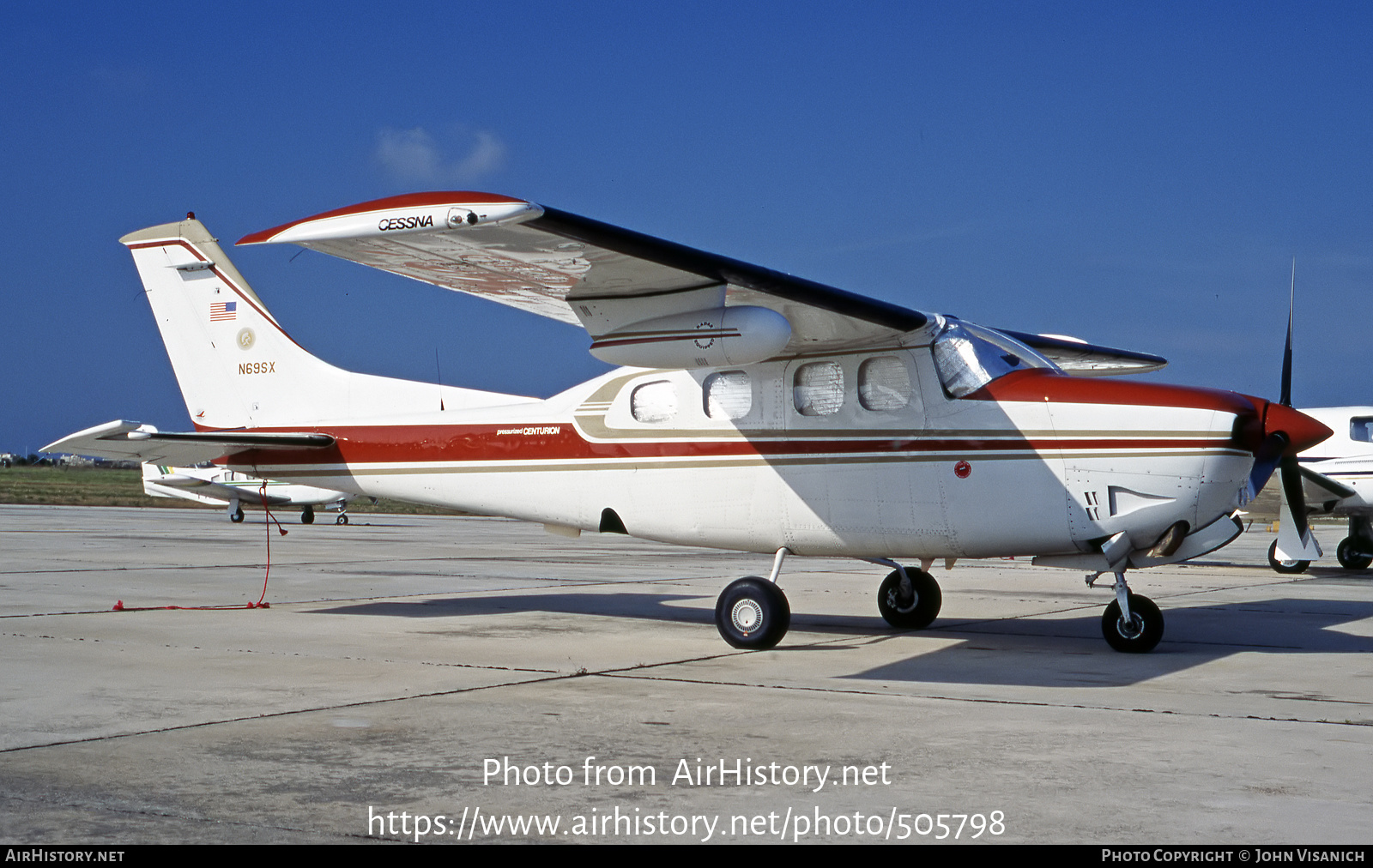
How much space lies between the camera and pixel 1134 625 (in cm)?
934

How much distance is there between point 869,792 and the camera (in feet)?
15.8

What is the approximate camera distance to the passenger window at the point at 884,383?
934 cm

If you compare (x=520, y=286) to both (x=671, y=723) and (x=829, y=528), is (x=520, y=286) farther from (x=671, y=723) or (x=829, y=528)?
(x=671, y=723)

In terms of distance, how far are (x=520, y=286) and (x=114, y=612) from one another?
5344mm

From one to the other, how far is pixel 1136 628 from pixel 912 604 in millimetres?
2125

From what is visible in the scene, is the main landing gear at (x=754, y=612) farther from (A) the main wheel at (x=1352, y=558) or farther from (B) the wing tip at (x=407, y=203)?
(A) the main wheel at (x=1352, y=558)

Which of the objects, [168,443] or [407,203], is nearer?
[407,203]

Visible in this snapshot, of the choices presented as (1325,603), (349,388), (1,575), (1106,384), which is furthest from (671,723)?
(1,575)

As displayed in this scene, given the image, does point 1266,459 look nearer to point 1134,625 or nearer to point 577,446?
point 1134,625

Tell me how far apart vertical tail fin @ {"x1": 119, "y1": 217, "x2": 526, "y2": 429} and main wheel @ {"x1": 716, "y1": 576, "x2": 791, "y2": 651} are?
4.80 metres

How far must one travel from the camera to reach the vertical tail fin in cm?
1217

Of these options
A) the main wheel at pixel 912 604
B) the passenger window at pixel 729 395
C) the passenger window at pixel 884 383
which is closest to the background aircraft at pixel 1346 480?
the main wheel at pixel 912 604

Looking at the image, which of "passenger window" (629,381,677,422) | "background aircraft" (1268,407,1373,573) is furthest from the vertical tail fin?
"background aircraft" (1268,407,1373,573)

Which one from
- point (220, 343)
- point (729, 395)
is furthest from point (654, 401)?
point (220, 343)
